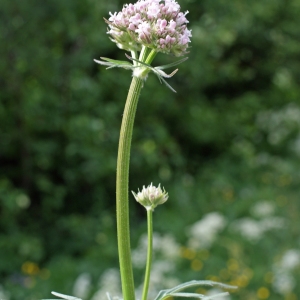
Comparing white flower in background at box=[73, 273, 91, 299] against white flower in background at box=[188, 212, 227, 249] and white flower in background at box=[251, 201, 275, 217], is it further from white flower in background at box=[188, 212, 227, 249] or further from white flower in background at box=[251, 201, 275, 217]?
white flower in background at box=[251, 201, 275, 217]

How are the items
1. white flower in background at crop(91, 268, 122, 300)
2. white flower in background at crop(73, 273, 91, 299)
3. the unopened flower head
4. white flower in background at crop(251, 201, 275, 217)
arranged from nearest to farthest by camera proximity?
the unopened flower head, white flower in background at crop(91, 268, 122, 300), white flower in background at crop(73, 273, 91, 299), white flower in background at crop(251, 201, 275, 217)

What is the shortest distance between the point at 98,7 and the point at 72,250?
2070 mm

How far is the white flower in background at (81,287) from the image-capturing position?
12.4 feet

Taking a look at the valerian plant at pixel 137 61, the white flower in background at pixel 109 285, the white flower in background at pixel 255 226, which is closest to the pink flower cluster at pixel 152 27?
the valerian plant at pixel 137 61

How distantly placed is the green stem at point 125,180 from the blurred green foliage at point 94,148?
3.12m

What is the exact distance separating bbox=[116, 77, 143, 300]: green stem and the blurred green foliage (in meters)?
3.12

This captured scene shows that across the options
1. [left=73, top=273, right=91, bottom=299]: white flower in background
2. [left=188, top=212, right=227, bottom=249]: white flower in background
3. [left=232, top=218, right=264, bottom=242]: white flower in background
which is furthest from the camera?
[left=232, top=218, right=264, bottom=242]: white flower in background

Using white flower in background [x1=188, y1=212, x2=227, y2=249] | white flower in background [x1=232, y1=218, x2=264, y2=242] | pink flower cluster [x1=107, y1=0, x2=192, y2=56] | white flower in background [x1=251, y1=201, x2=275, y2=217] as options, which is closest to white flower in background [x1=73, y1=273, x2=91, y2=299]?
white flower in background [x1=188, y1=212, x2=227, y2=249]

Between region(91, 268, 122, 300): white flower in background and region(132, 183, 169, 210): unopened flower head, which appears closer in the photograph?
region(132, 183, 169, 210): unopened flower head

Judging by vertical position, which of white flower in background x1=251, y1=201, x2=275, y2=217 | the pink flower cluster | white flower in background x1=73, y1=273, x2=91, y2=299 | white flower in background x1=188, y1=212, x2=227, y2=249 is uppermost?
white flower in background x1=251, y1=201, x2=275, y2=217

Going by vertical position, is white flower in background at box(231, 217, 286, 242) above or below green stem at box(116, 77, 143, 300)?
above

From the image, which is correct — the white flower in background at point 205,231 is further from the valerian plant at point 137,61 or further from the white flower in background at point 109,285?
the valerian plant at point 137,61

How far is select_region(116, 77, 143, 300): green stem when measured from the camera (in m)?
0.75

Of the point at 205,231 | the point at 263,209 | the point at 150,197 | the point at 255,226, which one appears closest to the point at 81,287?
the point at 205,231
